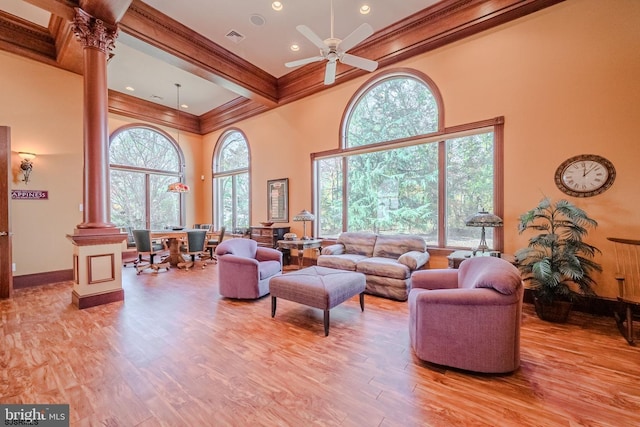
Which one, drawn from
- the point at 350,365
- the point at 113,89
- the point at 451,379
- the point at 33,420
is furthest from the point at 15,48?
the point at 451,379

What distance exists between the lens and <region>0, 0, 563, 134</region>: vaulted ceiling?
3881mm

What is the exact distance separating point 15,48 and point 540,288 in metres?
8.42

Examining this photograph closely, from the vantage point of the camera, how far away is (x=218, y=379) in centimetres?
203

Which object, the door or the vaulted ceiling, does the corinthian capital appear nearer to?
the vaulted ceiling

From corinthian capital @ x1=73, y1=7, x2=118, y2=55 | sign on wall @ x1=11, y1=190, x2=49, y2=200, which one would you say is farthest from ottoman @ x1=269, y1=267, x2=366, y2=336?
sign on wall @ x1=11, y1=190, x2=49, y2=200

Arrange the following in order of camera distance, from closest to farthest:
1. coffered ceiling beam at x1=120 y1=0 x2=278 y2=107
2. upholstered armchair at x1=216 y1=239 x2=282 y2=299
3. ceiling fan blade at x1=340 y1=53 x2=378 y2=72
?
1. ceiling fan blade at x1=340 y1=53 x2=378 y2=72
2. upholstered armchair at x1=216 y1=239 x2=282 y2=299
3. coffered ceiling beam at x1=120 y1=0 x2=278 y2=107

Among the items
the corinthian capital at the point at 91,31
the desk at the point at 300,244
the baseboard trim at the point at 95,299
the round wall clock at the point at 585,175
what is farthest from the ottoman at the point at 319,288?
the corinthian capital at the point at 91,31

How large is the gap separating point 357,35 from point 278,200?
168 inches

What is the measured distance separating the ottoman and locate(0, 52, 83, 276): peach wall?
4510 millimetres

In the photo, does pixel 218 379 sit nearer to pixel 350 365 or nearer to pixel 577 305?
pixel 350 365

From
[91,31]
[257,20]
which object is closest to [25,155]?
[91,31]

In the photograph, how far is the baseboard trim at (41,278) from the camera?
14.7 ft

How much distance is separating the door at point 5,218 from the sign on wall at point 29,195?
29.3 inches

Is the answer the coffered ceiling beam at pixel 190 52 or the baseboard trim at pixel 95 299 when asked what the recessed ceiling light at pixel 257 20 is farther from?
the baseboard trim at pixel 95 299
